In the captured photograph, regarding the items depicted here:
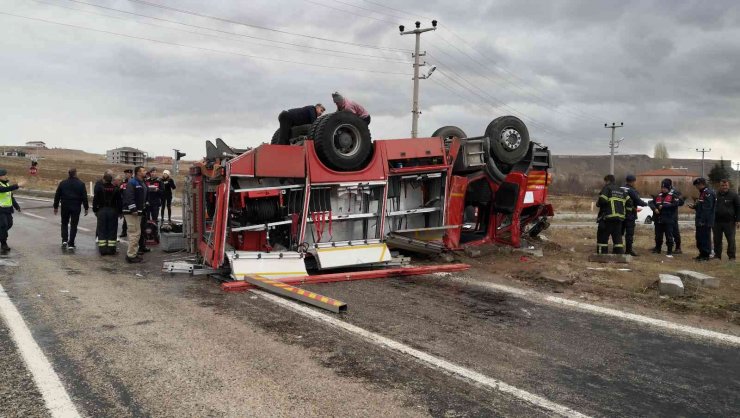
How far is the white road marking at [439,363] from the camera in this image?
3.29 meters

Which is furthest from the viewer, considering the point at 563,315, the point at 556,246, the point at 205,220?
the point at 556,246

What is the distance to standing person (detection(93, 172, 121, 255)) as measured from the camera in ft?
30.9

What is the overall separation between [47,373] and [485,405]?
298cm

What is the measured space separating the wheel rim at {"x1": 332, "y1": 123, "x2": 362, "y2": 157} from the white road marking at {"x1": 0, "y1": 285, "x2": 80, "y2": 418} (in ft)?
14.6

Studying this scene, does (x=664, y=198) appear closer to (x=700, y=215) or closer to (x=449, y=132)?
(x=700, y=215)

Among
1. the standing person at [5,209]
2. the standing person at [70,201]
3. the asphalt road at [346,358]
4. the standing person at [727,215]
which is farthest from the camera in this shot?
the standing person at [70,201]

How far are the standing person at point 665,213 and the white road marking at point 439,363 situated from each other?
832 cm

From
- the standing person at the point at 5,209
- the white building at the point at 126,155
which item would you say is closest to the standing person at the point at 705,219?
the standing person at the point at 5,209

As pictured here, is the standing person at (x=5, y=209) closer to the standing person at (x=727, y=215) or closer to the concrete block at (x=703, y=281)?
the concrete block at (x=703, y=281)

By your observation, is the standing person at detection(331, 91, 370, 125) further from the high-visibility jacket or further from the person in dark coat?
the high-visibility jacket

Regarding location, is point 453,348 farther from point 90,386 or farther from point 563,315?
point 90,386

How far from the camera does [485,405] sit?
326 centimetres

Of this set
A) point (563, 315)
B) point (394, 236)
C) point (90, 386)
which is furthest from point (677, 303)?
point (90, 386)

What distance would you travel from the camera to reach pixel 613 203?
970cm
